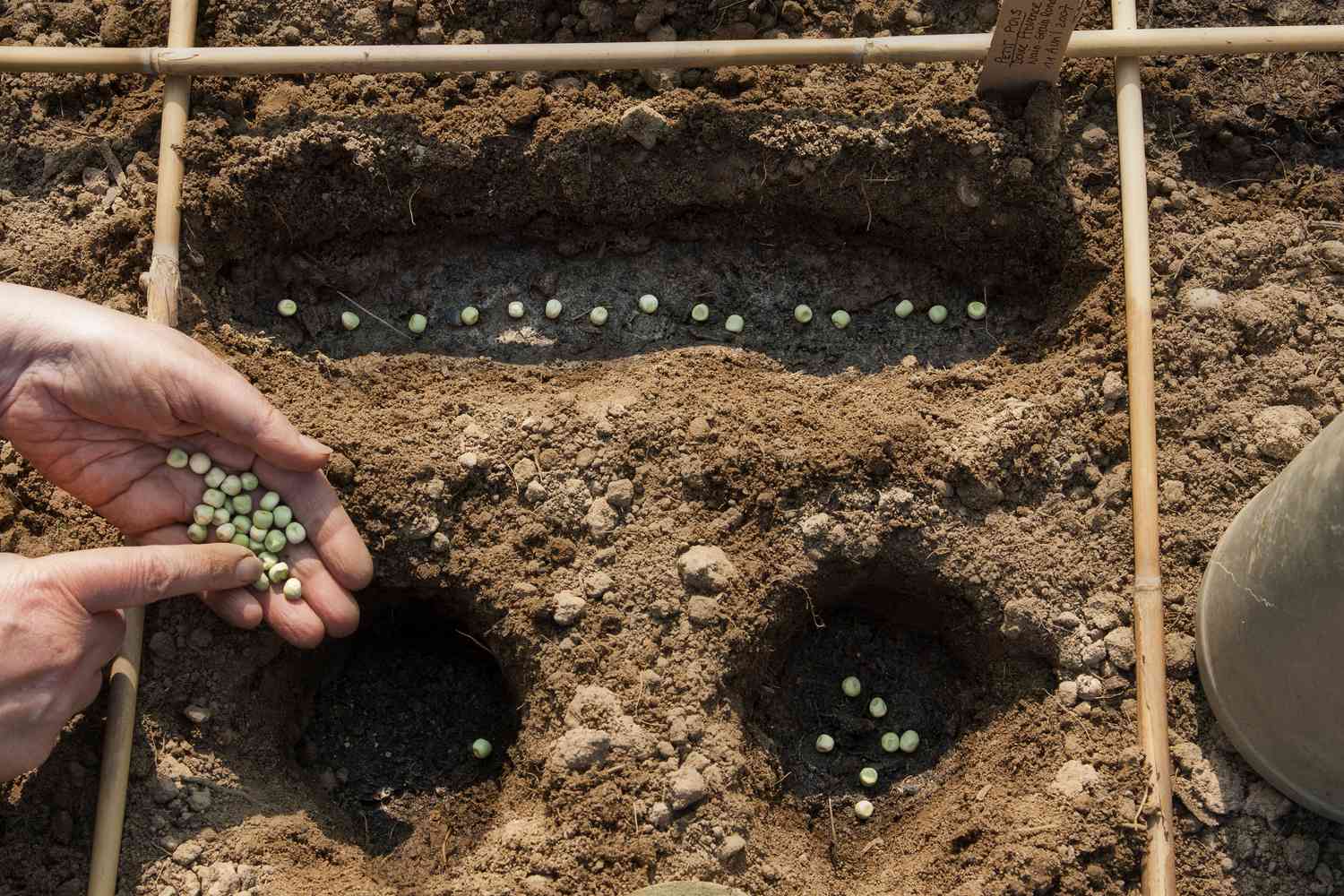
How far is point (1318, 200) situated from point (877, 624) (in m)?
1.93

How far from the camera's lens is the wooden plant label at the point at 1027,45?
3.21 metres

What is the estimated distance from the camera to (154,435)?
3203 millimetres

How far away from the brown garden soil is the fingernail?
0.23 meters

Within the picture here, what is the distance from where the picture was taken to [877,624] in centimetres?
360

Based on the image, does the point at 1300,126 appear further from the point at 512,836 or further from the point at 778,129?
the point at 512,836

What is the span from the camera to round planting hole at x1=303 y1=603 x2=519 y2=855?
3.45m

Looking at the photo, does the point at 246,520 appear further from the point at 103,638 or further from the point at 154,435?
the point at 103,638

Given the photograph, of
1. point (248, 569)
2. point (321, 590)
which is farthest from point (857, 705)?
point (248, 569)

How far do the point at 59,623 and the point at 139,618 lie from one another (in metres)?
0.28

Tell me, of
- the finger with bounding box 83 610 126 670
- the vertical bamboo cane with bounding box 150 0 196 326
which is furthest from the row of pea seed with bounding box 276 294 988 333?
the finger with bounding box 83 610 126 670

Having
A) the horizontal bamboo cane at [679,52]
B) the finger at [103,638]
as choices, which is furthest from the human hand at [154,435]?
the horizontal bamboo cane at [679,52]

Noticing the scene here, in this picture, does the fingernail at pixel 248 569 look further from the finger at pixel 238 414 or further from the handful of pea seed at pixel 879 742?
the handful of pea seed at pixel 879 742

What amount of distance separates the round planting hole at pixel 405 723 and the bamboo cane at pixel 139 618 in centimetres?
57

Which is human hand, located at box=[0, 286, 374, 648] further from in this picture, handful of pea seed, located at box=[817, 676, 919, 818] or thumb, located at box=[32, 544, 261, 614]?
handful of pea seed, located at box=[817, 676, 919, 818]
